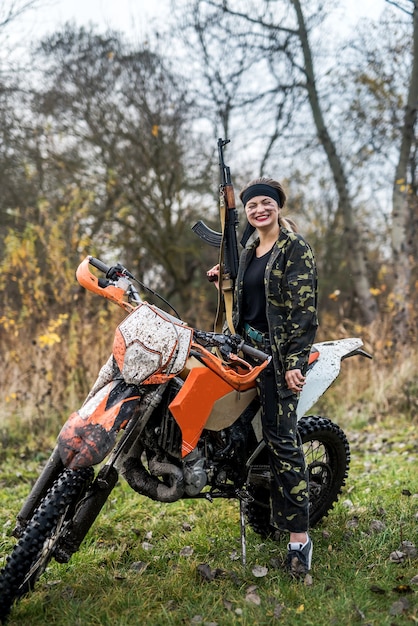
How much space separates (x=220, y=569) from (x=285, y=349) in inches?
46.8

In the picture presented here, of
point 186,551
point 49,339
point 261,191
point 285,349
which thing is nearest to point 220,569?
point 186,551

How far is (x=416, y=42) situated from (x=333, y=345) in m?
6.95

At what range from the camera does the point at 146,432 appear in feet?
9.57

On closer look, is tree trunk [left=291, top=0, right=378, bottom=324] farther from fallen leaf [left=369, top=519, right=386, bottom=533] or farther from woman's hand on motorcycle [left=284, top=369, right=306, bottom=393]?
woman's hand on motorcycle [left=284, top=369, right=306, bottom=393]

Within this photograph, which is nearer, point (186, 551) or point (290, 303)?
point (290, 303)

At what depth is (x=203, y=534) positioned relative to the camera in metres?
3.68

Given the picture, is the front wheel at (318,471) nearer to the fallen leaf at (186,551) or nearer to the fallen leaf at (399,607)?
the fallen leaf at (186,551)

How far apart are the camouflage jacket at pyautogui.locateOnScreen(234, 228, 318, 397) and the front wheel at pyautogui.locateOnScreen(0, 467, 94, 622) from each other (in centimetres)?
113

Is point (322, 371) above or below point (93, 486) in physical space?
above

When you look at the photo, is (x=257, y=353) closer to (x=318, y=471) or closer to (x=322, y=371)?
(x=322, y=371)

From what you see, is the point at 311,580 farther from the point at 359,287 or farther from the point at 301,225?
the point at 301,225

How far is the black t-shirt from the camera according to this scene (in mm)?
3250

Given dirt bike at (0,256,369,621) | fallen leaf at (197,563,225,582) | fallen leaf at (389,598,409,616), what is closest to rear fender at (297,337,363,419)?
dirt bike at (0,256,369,621)

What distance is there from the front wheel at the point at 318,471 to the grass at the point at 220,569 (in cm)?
11
